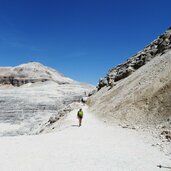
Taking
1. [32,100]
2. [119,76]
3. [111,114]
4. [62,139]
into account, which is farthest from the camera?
[32,100]

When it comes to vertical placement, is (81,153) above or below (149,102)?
below

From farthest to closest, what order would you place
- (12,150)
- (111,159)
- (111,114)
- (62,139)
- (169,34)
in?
1. (169,34)
2. (111,114)
3. (62,139)
4. (12,150)
5. (111,159)

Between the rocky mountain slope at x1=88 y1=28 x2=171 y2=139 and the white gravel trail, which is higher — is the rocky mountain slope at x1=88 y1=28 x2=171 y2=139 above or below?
above

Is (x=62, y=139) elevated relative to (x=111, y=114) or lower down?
lower down

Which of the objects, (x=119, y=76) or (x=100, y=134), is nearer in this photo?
(x=100, y=134)

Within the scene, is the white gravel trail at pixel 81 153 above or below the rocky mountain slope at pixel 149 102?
below

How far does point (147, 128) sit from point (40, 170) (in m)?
11.3

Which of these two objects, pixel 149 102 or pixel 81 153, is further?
pixel 149 102

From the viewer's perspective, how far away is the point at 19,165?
13719 mm

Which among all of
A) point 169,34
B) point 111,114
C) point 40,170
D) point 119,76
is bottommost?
point 40,170

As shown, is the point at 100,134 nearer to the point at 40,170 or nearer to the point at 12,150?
the point at 12,150

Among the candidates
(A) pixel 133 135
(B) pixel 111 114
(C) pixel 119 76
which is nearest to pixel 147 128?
(A) pixel 133 135

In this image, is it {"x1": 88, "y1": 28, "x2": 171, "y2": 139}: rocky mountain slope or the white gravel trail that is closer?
the white gravel trail

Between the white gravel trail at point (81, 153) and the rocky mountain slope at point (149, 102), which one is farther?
the rocky mountain slope at point (149, 102)
